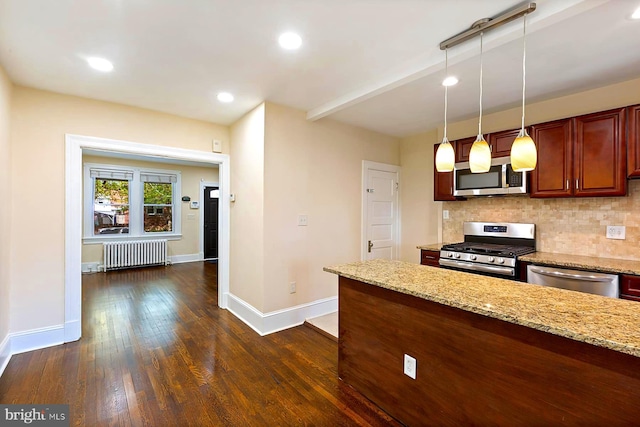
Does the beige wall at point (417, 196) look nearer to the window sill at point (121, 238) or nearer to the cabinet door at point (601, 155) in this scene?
the cabinet door at point (601, 155)

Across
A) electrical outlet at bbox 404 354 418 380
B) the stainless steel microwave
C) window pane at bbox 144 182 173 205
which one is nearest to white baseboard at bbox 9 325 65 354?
electrical outlet at bbox 404 354 418 380

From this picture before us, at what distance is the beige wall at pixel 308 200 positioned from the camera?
10.5 ft

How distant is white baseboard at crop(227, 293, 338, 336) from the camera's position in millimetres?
3152

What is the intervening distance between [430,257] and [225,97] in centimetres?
291

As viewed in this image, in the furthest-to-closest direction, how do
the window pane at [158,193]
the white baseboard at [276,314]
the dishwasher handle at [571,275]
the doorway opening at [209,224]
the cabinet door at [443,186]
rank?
the doorway opening at [209,224] → the window pane at [158,193] → the cabinet door at [443,186] → the white baseboard at [276,314] → the dishwasher handle at [571,275]

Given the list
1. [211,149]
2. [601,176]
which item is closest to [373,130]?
[211,149]

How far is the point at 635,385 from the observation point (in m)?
1.04

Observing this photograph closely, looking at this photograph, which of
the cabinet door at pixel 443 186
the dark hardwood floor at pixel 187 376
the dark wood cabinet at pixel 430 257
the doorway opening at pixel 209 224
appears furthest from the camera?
the doorway opening at pixel 209 224

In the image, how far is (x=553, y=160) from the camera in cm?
281

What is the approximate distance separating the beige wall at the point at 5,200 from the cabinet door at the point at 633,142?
5089mm

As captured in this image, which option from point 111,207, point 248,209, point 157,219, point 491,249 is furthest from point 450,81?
point 111,207

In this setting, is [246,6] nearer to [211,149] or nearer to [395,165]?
[211,149]

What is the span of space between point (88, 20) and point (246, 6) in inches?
40.7

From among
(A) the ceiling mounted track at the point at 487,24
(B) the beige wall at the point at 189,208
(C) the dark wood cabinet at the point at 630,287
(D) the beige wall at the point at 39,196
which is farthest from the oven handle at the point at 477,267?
(B) the beige wall at the point at 189,208
